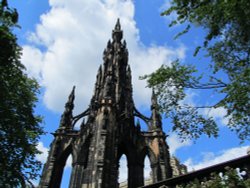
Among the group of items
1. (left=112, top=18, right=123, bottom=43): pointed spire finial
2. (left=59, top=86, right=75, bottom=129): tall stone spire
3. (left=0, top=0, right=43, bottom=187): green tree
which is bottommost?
(left=0, top=0, right=43, bottom=187): green tree

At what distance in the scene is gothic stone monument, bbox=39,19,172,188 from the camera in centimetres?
1834

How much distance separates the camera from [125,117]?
24609mm

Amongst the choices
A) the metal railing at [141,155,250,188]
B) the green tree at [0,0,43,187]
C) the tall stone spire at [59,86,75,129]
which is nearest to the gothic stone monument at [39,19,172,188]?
the tall stone spire at [59,86,75,129]

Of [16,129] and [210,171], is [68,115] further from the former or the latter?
[210,171]

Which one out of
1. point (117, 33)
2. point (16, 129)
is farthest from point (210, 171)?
point (117, 33)

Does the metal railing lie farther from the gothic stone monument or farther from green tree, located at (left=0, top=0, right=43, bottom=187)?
the gothic stone monument

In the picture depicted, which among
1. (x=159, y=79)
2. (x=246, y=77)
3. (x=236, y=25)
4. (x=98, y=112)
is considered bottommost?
(x=246, y=77)

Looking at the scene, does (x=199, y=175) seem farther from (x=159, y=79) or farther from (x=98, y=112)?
(x=98, y=112)

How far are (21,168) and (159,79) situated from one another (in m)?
10.6

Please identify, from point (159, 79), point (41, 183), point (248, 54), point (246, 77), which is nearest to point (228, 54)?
point (248, 54)

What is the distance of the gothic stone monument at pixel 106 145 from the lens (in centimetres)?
1834

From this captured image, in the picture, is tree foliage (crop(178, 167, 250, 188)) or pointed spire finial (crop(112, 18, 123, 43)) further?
pointed spire finial (crop(112, 18, 123, 43))

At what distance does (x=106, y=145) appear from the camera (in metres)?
19.0

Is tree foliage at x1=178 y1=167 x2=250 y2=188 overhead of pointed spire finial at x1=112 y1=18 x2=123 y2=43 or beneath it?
beneath
